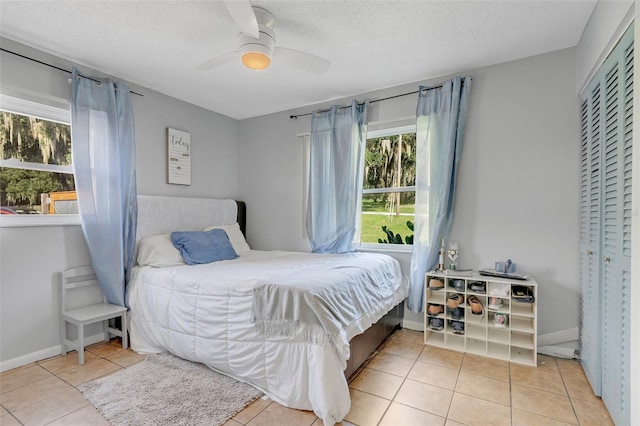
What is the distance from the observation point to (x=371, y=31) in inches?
87.7

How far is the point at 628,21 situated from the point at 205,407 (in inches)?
117

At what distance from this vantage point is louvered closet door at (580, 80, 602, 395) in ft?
6.45

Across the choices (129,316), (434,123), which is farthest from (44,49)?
(434,123)

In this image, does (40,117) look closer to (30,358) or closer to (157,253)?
(157,253)

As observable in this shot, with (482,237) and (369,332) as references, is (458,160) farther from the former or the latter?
(369,332)

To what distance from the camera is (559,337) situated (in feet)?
8.23

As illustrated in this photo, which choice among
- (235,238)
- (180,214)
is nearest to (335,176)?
(235,238)

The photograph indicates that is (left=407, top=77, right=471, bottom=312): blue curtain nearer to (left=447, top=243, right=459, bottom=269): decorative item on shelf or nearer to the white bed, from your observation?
(left=447, top=243, right=459, bottom=269): decorative item on shelf

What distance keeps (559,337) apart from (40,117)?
454 centimetres

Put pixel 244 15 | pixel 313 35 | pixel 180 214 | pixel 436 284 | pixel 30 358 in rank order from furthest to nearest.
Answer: pixel 180 214, pixel 436 284, pixel 30 358, pixel 313 35, pixel 244 15

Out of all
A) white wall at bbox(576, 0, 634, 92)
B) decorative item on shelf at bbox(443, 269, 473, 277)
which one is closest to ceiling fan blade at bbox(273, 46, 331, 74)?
white wall at bbox(576, 0, 634, 92)

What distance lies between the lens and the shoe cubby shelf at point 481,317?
2461 millimetres

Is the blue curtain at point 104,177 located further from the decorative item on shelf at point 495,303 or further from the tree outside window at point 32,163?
the decorative item on shelf at point 495,303

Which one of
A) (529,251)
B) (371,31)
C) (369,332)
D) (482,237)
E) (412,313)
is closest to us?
(371,31)
